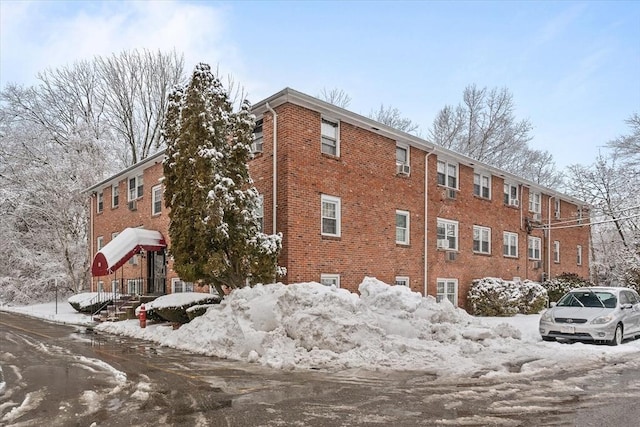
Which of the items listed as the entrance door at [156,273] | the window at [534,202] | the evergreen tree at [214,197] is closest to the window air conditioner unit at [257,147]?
the evergreen tree at [214,197]

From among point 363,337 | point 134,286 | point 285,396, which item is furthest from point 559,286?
point 285,396

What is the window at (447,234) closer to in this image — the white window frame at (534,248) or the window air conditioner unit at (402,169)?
the window air conditioner unit at (402,169)

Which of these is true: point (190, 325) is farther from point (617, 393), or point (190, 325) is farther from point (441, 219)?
point (441, 219)

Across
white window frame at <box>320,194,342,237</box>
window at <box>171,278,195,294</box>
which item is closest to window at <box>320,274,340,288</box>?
white window frame at <box>320,194,342,237</box>

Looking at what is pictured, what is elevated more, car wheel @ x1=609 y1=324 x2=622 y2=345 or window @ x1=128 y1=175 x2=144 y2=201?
window @ x1=128 y1=175 x2=144 y2=201

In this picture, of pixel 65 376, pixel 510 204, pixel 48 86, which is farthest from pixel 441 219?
pixel 48 86

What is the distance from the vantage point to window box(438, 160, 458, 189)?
21.4m

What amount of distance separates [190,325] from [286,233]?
3.93 m

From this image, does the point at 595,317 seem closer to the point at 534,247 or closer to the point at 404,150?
the point at 404,150

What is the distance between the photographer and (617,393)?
765 cm

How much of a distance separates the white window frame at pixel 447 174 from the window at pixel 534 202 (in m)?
7.98

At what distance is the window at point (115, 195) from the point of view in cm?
2600

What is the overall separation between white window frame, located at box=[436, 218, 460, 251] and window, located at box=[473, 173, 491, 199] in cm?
274

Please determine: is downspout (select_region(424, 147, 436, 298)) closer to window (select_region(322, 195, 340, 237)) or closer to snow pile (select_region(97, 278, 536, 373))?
window (select_region(322, 195, 340, 237))
